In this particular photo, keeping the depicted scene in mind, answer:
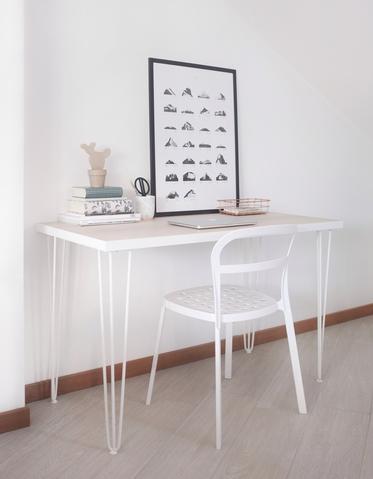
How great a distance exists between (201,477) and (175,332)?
3.31 feet

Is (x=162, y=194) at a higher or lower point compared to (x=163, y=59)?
lower

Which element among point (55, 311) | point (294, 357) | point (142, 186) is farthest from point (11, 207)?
point (294, 357)

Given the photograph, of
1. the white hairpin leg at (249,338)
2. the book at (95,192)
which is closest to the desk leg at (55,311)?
the book at (95,192)

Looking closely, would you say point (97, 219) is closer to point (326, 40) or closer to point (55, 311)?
point (55, 311)

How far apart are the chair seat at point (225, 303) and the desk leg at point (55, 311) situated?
0.45 m

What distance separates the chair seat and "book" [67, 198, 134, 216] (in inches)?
15.2

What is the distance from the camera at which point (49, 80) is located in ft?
7.02

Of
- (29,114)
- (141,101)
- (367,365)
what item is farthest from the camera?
(367,365)

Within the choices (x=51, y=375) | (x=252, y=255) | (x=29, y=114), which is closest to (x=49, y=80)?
(x=29, y=114)

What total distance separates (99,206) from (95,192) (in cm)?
6

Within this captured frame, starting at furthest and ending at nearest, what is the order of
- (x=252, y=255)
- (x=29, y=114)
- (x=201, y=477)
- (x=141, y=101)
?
(x=252, y=255) → (x=141, y=101) → (x=29, y=114) → (x=201, y=477)

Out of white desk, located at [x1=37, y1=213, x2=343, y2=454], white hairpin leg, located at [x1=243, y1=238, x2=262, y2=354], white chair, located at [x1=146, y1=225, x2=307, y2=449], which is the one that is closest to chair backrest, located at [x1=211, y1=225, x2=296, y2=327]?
white chair, located at [x1=146, y1=225, x2=307, y2=449]

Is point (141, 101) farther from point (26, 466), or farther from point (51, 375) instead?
point (26, 466)

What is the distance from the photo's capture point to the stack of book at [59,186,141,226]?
2055mm
